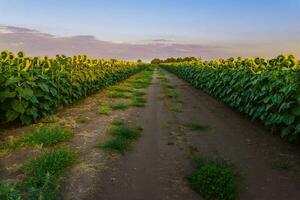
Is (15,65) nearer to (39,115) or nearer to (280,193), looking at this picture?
(39,115)

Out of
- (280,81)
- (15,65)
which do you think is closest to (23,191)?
(15,65)

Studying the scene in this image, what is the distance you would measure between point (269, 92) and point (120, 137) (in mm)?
3998

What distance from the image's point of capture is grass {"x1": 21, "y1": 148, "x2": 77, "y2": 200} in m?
4.43

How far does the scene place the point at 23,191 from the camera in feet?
15.1

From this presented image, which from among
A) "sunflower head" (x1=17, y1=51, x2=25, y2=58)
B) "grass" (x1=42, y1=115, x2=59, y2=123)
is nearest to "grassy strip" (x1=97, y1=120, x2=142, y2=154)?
"grass" (x1=42, y1=115, x2=59, y2=123)

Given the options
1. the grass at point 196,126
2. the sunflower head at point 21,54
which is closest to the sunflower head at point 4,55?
the sunflower head at point 21,54

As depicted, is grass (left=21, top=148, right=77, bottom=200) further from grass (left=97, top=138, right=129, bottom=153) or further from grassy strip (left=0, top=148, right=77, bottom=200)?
grass (left=97, top=138, right=129, bottom=153)

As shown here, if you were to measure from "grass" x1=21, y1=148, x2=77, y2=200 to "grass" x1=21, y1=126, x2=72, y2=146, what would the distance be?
59 cm

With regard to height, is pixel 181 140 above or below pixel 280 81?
below

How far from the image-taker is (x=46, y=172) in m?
5.20

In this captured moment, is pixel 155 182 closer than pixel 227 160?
Yes

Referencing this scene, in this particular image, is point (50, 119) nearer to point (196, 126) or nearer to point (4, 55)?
point (4, 55)

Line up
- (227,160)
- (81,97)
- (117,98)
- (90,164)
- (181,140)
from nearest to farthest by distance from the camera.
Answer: (90,164) → (227,160) → (181,140) → (81,97) → (117,98)

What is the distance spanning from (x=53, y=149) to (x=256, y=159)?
149 inches
